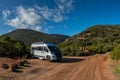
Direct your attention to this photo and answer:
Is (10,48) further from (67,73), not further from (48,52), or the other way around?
(67,73)

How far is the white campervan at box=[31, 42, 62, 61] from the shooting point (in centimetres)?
2833

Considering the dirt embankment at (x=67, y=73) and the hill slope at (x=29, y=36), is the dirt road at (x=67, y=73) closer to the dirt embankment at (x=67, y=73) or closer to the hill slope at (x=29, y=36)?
the dirt embankment at (x=67, y=73)

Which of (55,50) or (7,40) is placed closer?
(55,50)

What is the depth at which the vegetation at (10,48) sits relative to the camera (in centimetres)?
3353

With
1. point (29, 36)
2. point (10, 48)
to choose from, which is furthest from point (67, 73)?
point (29, 36)

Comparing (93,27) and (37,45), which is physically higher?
(93,27)

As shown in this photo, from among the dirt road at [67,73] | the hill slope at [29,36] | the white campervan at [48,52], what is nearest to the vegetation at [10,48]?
the white campervan at [48,52]

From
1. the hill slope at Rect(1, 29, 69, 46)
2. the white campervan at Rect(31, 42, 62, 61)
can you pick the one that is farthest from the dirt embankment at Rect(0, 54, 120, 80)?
the hill slope at Rect(1, 29, 69, 46)

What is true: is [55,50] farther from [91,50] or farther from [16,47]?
[91,50]

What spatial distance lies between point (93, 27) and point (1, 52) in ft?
296

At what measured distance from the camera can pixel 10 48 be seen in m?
34.5

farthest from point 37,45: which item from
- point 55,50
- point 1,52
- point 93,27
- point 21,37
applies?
point 93,27

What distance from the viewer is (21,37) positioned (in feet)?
307

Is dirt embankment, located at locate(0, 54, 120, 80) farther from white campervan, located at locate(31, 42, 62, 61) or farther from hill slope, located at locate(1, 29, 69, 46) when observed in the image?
hill slope, located at locate(1, 29, 69, 46)
